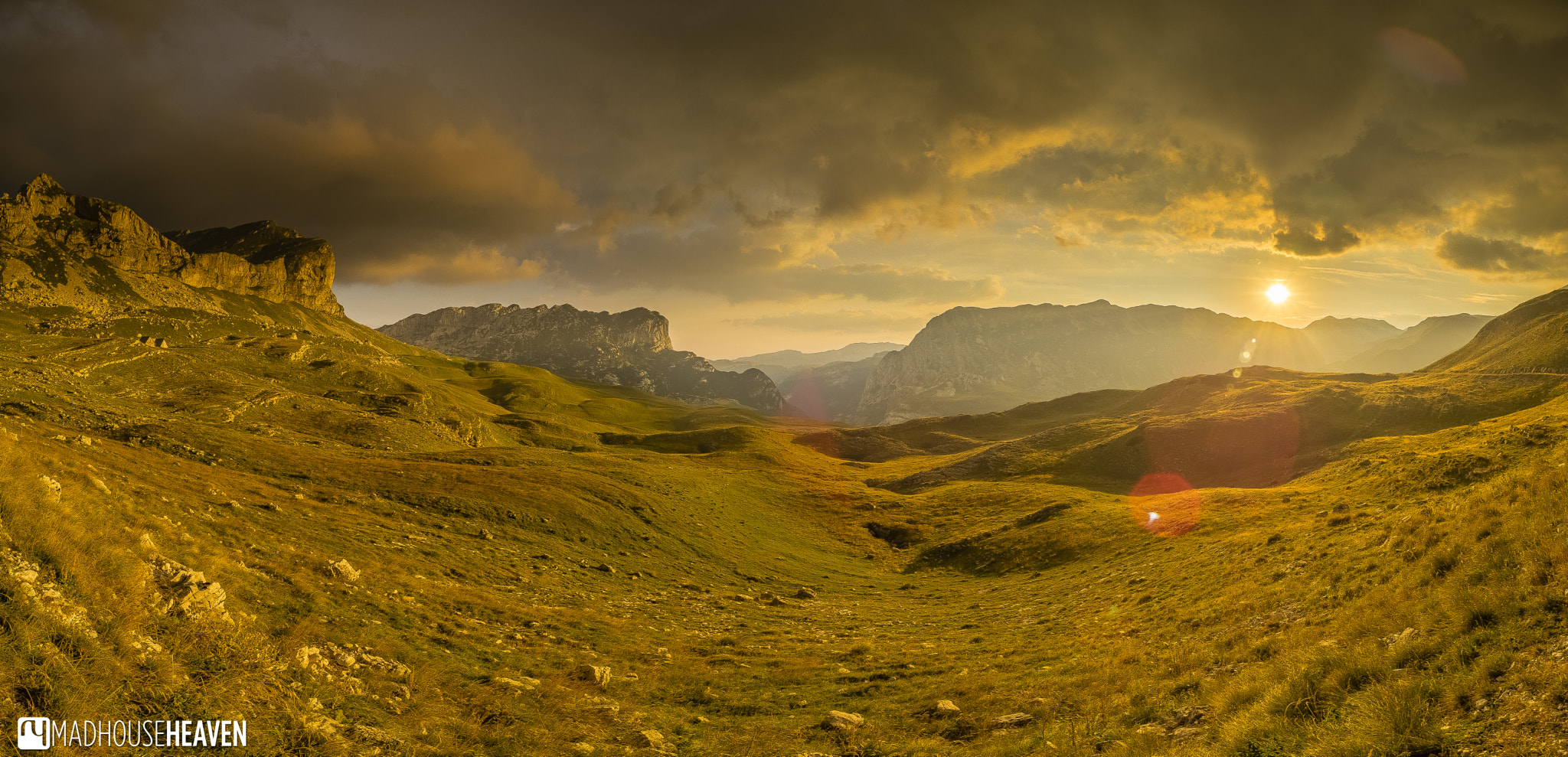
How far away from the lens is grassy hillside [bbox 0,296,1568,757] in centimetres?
996

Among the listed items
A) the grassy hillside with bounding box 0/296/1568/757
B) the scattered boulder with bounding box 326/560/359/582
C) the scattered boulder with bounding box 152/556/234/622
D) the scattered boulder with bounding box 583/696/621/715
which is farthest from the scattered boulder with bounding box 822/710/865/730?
the scattered boulder with bounding box 326/560/359/582

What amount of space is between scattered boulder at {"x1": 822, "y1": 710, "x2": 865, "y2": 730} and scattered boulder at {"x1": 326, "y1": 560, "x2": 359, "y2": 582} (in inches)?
725

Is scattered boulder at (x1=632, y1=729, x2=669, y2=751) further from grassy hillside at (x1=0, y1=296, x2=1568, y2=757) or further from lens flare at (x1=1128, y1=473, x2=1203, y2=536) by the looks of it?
lens flare at (x1=1128, y1=473, x2=1203, y2=536)

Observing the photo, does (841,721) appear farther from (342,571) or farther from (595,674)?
(342,571)

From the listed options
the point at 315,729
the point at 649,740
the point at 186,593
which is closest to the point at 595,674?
the point at 649,740

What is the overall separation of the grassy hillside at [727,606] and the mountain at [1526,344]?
124892 mm

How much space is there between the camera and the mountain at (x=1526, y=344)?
429ft

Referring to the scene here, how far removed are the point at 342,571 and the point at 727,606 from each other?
64.8ft

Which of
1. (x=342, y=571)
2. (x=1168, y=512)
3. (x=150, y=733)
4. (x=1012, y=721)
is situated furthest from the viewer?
(x=1168, y=512)

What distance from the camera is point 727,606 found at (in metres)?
33.8

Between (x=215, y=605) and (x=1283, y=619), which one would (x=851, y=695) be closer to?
(x=1283, y=619)

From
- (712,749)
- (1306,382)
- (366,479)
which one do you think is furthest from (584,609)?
(1306,382)

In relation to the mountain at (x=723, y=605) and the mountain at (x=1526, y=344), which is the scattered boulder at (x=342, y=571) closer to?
the mountain at (x=723, y=605)

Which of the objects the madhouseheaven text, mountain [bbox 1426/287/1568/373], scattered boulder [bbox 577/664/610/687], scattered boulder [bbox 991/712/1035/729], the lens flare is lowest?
the lens flare
